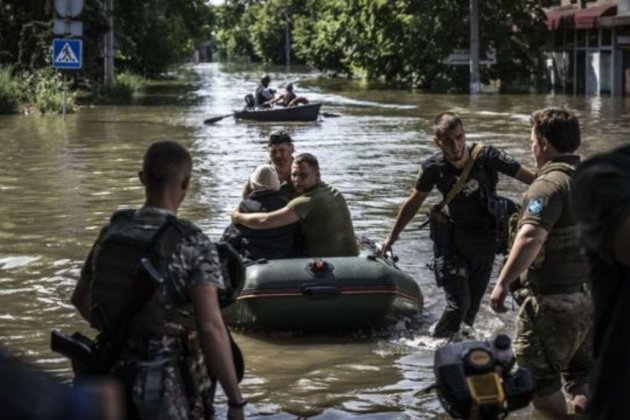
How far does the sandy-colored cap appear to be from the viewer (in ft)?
27.4

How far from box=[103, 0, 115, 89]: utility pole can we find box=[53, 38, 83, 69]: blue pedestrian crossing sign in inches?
664

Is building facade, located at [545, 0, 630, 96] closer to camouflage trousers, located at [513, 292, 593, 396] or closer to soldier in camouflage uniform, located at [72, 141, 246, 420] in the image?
camouflage trousers, located at [513, 292, 593, 396]

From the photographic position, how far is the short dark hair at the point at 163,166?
404cm

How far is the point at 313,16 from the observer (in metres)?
77.1

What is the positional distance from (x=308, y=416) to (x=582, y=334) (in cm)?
189

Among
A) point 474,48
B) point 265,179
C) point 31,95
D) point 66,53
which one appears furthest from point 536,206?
point 474,48

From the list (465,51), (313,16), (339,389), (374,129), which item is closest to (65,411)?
(339,389)

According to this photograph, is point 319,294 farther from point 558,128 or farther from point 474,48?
point 474,48

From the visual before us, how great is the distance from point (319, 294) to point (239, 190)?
869cm

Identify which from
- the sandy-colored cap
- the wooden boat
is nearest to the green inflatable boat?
the sandy-colored cap

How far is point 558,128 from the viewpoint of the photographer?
17.4 feet

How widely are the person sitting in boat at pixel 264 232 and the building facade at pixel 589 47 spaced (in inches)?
1235

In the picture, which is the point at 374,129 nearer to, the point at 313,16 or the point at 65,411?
the point at 65,411

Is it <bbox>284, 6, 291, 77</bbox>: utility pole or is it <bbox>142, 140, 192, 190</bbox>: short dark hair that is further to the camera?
<bbox>284, 6, 291, 77</bbox>: utility pole
